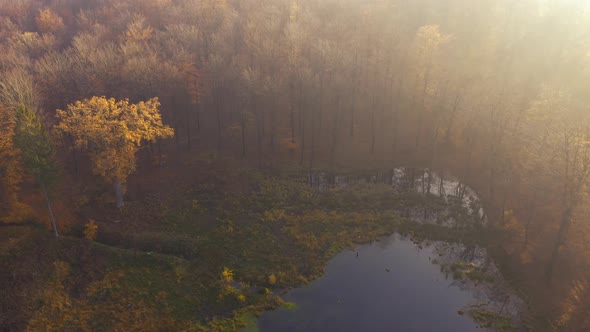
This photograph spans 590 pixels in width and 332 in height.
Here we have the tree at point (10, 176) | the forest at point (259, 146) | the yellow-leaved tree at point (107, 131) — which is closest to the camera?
the forest at point (259, 146)

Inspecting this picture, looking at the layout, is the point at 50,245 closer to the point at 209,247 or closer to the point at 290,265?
the point at 209,247

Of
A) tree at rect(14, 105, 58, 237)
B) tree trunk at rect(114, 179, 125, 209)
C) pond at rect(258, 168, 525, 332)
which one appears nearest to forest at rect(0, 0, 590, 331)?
tree at rect(14, 105, 58, 237)

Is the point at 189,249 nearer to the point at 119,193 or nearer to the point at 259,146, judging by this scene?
the point at 119,193

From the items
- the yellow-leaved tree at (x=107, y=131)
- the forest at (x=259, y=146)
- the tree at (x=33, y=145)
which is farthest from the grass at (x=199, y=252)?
the tree at (x=33, y=145)

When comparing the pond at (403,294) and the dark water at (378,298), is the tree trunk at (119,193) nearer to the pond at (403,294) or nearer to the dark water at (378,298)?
the pond at (403,294)

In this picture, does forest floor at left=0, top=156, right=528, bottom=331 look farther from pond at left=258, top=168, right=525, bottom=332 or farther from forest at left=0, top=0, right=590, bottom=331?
pond at left=258, top=168, right=525, bottom=332

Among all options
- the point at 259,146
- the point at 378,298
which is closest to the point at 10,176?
the point at 259,146
